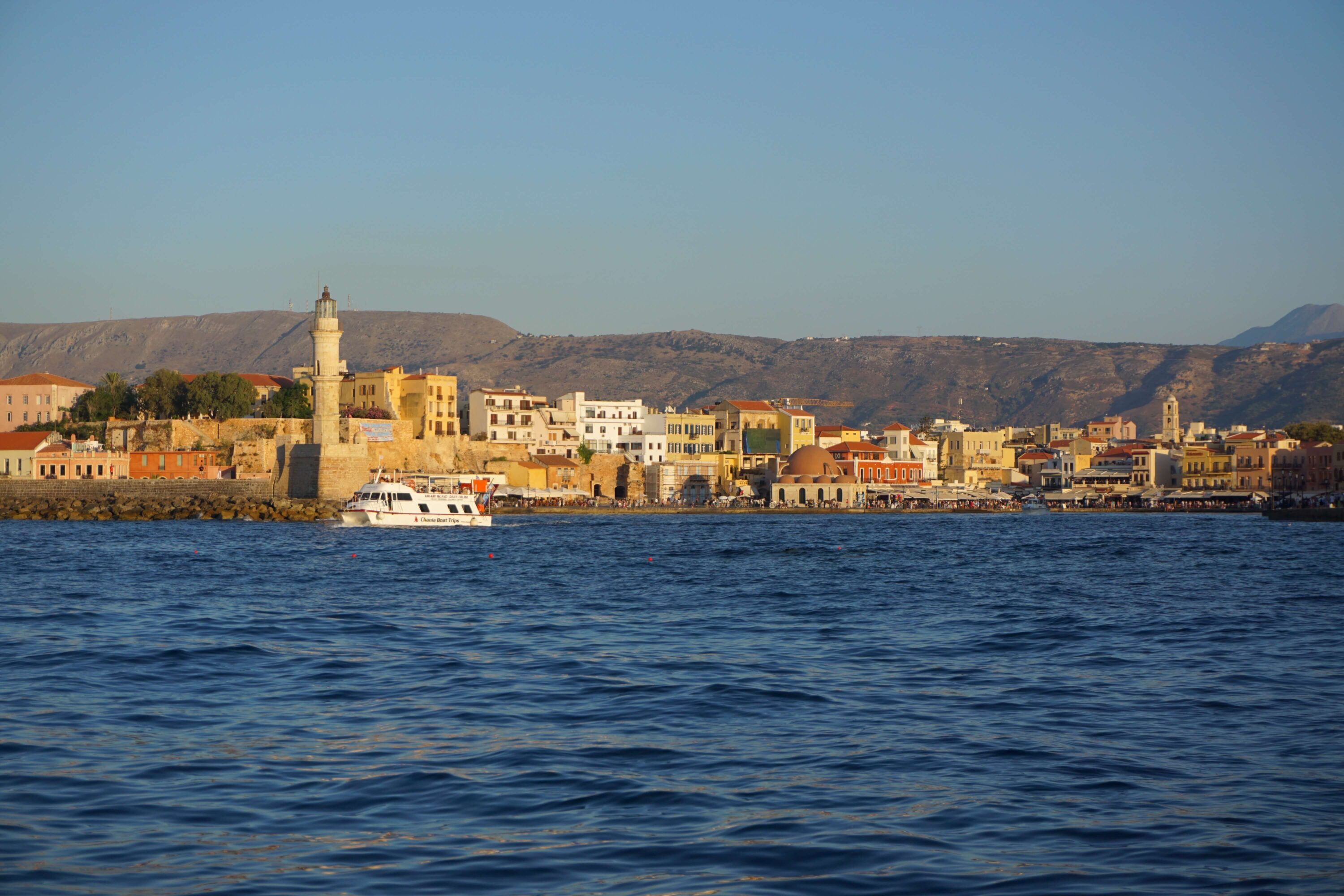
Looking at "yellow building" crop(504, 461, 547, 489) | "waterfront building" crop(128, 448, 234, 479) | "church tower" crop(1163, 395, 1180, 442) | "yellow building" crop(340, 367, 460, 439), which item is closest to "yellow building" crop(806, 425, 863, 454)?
"yellow building" crop(504, 461, 547, 489)

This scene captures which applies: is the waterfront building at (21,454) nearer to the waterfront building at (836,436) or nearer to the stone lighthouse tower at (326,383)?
the stone lighthouse tower at (326,383)

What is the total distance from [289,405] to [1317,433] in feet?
275

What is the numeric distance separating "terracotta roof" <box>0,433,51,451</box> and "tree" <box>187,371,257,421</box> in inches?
368

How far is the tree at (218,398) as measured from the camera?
84.7 meters

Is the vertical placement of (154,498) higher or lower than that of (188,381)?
lower

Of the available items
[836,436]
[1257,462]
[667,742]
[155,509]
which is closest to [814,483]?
[836,436]

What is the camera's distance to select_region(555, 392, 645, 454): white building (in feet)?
334

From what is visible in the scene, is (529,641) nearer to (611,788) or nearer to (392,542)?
(611,788)

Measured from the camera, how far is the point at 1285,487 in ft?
330

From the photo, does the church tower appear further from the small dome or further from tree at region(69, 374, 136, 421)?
tree at region(69, 374, 136, 421)

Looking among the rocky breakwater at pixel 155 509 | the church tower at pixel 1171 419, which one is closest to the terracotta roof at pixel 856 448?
the church tower at pixel 1171 419

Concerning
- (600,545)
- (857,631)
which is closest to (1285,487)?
(600,545)

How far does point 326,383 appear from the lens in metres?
71.6

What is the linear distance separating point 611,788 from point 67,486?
6840cm
